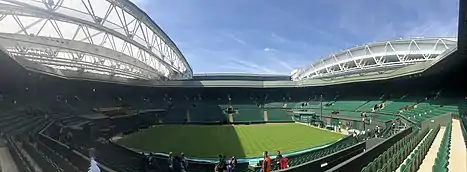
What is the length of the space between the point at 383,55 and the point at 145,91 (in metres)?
36.6

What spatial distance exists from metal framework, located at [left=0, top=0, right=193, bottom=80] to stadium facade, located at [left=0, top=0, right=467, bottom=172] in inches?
3.9

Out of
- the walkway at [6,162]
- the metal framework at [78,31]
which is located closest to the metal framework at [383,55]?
the metal framework at [78,31]

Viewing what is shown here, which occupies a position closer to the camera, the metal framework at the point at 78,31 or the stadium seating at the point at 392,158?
the stadium seating at the point at 392,158

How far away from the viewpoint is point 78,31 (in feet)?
89.2

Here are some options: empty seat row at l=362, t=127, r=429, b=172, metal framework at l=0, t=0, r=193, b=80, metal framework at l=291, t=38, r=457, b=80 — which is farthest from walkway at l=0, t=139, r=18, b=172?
metal framework at l=291, t=38, r=457, b=80

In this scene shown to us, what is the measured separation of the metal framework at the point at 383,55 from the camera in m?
45.0

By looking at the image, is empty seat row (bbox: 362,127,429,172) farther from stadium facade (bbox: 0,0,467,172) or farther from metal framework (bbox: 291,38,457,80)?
metal framework (bbox: 291,38,457,80)

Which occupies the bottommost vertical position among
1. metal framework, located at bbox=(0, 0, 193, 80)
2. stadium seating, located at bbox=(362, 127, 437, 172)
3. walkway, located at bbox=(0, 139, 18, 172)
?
stadium seating, located at bbox=(362, 127, 437, 172)

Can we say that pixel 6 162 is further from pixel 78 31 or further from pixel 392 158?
pixel 78 31

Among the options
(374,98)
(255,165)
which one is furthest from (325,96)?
(255,165)

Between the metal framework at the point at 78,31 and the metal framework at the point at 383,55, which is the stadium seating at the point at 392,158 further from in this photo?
the metal framework at the point at 383,55

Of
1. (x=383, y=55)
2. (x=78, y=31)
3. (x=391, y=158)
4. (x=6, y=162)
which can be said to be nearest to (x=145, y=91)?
(x=78, y=31)

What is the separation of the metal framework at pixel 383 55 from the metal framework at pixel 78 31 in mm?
31390

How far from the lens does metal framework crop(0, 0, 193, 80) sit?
22.3 metres
